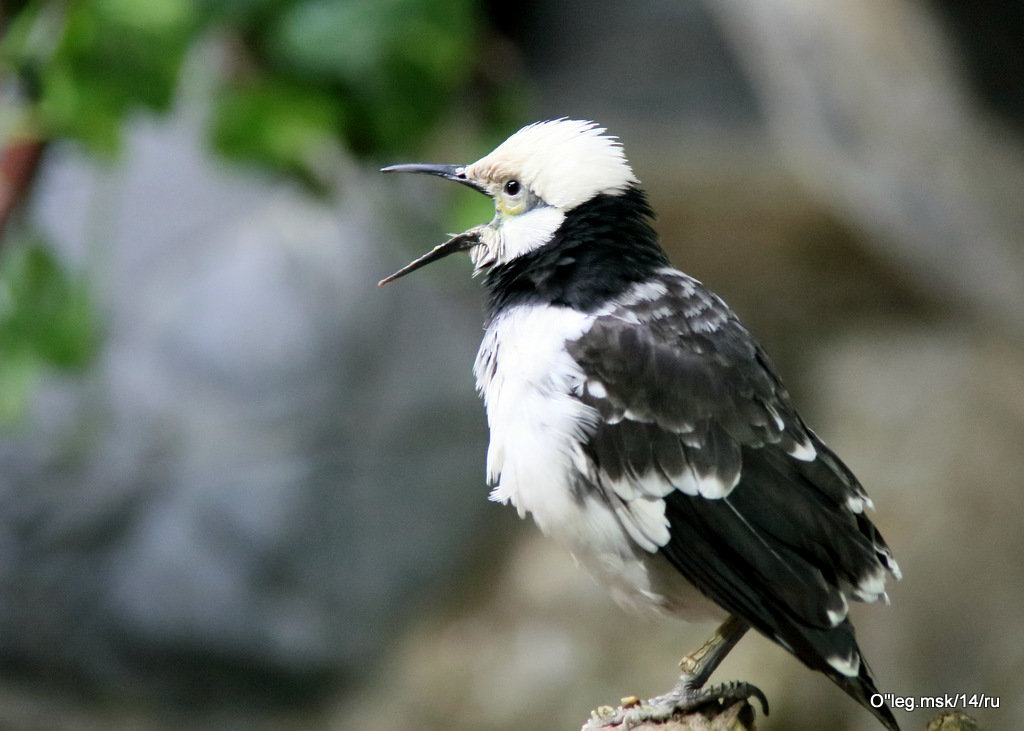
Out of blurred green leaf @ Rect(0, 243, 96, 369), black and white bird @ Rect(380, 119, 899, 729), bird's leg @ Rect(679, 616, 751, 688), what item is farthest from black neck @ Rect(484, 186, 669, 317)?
blurred green leaf @ Rect(0, 243, 96, 369)

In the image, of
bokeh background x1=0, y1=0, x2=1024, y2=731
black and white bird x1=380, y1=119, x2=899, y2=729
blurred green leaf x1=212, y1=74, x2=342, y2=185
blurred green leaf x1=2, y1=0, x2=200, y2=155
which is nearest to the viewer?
black and white bird x1=380, y1=119, x2=899, y2=729

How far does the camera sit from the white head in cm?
173

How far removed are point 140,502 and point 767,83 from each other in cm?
247

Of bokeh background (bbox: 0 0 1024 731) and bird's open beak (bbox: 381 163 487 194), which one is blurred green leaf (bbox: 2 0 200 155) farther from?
bird's open beak (bbox: 381 163 487 194)

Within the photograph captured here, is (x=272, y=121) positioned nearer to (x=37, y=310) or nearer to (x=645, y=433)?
(x=37, y=310)

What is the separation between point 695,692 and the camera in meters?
1.70

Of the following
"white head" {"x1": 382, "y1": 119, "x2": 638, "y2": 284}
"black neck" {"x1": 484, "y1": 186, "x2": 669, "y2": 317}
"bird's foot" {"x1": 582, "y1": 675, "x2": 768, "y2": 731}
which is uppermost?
"white head" {"x1": 382, "y1": 119, "x2": 638, "y2": 284}

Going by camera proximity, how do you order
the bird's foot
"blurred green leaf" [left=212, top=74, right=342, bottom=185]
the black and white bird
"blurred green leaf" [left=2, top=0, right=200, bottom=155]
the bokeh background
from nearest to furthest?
the black and white bird → the bird's foot → "blurred green leaf" [left=2, top=0, right=200, bottom=155] → "blurred green leaf" [left=212, top=74, right=342, bottom=185] → the bokeh background

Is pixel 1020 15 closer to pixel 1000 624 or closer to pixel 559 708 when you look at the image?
pixel 1000 624

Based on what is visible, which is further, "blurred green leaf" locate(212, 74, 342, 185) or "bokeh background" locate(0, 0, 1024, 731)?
"bokeh background" locate(0, 0, 1024, 731)

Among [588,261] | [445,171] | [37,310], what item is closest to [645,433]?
[588,261]

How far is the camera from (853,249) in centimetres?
462

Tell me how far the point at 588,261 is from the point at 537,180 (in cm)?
15

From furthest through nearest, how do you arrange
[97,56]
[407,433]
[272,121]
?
[407,433], [272,121], [97,56]
